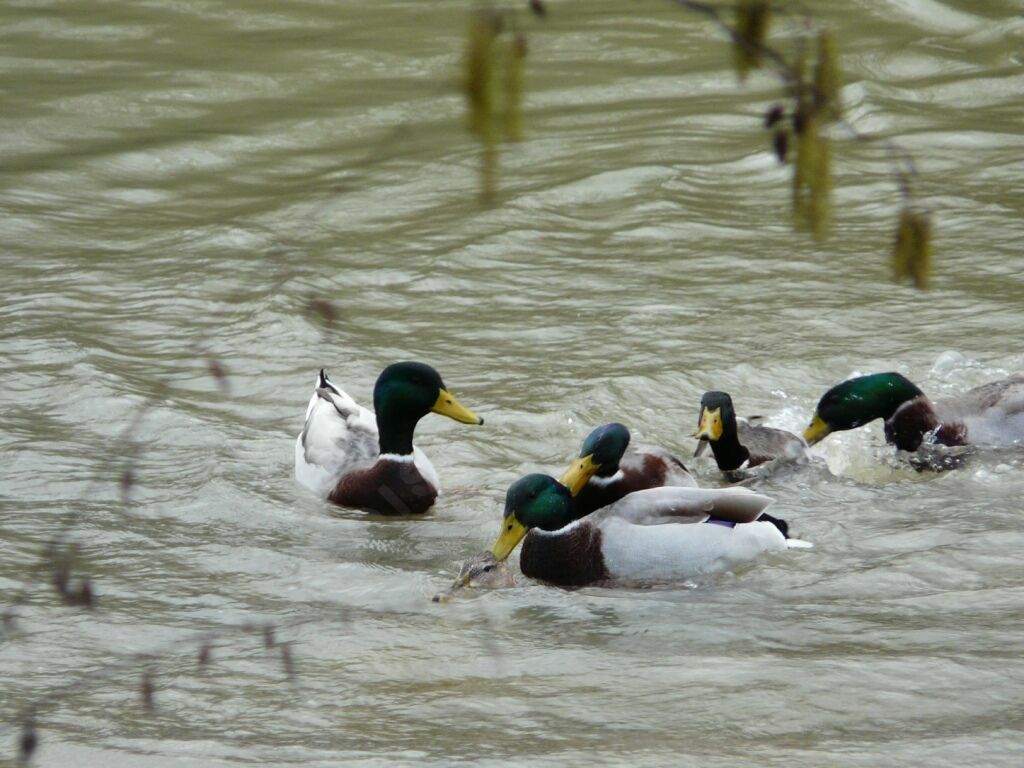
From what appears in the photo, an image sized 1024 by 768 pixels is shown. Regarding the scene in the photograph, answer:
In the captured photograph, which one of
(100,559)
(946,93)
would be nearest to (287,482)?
(100,559)

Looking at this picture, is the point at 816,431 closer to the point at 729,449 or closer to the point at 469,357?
the point at 729,449

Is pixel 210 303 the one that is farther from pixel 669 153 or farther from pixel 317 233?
pixel 669 153

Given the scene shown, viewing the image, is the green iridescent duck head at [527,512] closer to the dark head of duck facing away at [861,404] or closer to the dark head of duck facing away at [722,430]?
the dark head of duck facing away at [722,430]

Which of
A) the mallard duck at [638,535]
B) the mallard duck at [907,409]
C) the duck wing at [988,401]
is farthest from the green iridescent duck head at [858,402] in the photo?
the mallard duck at [638,535]

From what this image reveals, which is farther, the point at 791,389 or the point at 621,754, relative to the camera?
the point at 791,389

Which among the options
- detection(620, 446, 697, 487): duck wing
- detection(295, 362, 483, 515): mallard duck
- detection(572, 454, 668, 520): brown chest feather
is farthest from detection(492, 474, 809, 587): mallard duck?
detection(295, 362, 483, 515): mallard duck

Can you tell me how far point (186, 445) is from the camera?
8.82 m

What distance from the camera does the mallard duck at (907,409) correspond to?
8453 millimetres

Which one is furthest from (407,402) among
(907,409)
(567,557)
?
(907,409)

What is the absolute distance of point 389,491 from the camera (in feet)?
26.5

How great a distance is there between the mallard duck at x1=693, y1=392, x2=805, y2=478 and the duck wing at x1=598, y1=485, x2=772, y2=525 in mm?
1075

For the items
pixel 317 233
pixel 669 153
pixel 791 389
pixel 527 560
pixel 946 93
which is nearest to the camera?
pixel 527 560

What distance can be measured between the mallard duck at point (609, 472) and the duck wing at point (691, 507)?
0.34 metres

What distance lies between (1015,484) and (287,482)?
11.6 feet
